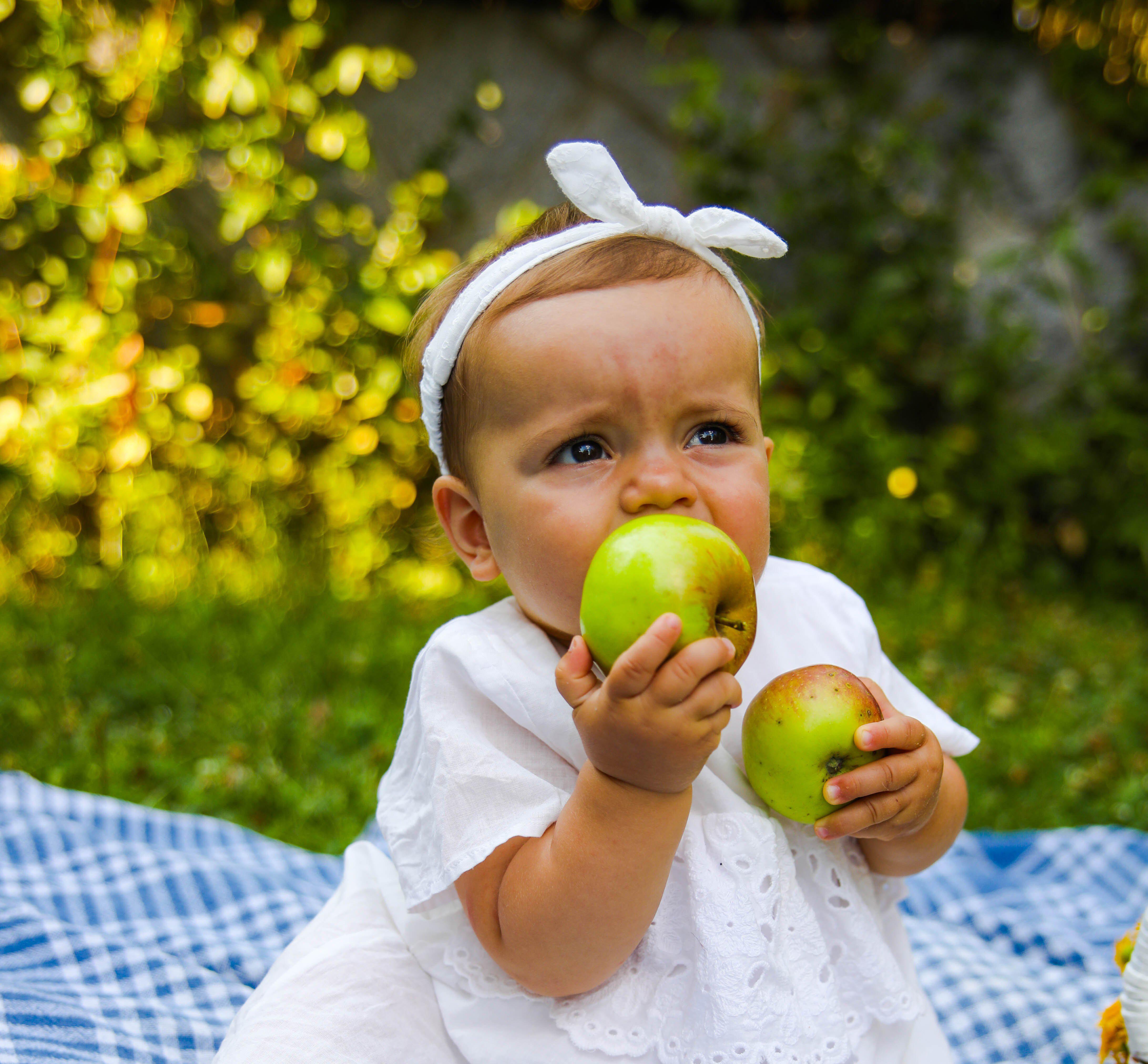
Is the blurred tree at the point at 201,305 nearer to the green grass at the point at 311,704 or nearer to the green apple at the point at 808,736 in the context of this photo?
the green grass at the point at 311,704

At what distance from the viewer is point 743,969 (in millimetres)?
1157

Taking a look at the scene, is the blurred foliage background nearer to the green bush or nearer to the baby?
the green bush

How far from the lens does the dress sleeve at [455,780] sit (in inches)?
45.8

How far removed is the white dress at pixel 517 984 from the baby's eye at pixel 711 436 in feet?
1.01

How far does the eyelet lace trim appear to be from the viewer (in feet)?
3.81

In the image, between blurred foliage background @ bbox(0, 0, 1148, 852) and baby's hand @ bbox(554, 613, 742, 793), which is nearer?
baby's hand @ bbox(554, 613, 742, 793)

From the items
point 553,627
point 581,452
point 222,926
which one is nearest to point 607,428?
point 581,452

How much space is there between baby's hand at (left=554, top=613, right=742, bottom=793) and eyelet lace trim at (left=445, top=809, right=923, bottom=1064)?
0.23 m

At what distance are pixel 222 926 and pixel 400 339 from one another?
2256 millimetres

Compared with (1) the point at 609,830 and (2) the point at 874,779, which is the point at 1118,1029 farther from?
(1) the point at 609,830

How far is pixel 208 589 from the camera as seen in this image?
345 cm

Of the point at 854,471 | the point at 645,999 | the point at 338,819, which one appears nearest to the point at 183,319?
the point at 338,819

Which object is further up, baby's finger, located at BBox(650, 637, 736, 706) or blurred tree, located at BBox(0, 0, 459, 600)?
baby's finger, located at BBox(650, 637, 736, 706)

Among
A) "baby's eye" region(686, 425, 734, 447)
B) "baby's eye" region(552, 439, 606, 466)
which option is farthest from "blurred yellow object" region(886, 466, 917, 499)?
"baby's eye" region(552, 439, 606, 466)
